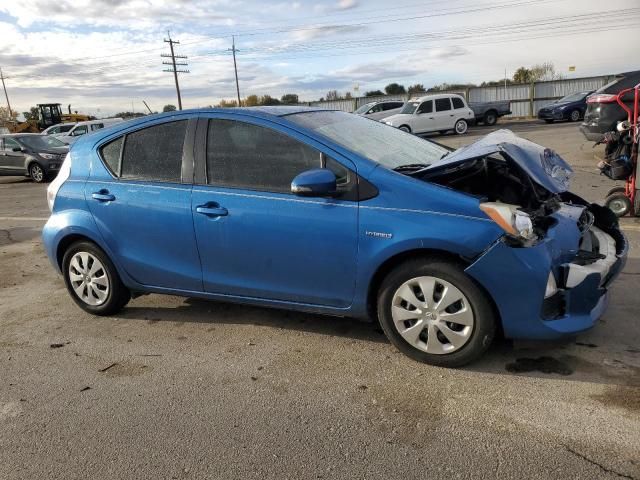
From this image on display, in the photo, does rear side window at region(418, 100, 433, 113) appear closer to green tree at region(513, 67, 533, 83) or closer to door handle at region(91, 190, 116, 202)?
door handle at region(91, 190, 116, 202)

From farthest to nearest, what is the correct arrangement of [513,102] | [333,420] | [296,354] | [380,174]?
[513,102] < [296,354] < [380,174] < [333,420]

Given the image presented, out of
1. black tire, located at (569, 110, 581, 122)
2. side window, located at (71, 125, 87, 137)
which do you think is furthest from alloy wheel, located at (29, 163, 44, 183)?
black tire, located at (569, 110, 581, 122)

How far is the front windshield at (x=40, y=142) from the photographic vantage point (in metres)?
17.2

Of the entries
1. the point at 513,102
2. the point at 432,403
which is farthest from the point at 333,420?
the point at 513,102

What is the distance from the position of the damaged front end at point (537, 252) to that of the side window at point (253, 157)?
0.86 meters

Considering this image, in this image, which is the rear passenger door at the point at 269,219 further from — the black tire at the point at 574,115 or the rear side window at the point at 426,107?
the black tire at the point at 574,115

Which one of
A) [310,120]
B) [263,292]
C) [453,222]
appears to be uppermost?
[310,120]

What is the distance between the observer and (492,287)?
3.15 metres

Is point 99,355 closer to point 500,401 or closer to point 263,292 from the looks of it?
point 263,292

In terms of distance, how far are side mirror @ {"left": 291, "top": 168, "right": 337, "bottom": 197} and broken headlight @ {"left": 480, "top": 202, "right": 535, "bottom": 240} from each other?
2.97 ft

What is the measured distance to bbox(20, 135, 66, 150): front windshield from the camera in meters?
17.2

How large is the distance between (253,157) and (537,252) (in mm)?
1951

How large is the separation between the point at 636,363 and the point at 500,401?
3.15 ft

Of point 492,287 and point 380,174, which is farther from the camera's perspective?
point 380,174
